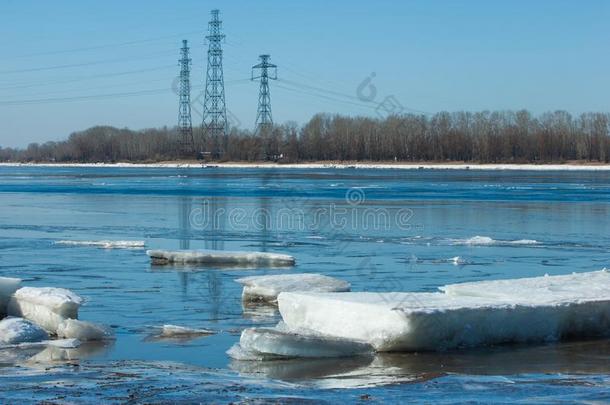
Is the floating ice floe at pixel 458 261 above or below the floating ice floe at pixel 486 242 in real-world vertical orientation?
below

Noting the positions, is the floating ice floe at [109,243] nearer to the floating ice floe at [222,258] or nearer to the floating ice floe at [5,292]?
the floating ice floe at [222,258]

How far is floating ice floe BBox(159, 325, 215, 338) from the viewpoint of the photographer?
10977 mm

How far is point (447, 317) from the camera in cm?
1023

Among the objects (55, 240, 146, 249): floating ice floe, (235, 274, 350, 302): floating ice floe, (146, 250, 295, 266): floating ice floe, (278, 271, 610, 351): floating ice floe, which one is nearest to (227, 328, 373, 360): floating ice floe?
(278, 271, 610, 351): floating ice floe

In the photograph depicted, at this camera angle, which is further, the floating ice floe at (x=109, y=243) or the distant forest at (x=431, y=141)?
the distant forest at (x=431, y=141)

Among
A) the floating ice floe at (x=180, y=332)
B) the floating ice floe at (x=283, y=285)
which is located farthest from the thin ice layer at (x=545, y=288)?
the floating ice floe at (x=180, y=332)

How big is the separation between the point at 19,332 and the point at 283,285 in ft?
12.9

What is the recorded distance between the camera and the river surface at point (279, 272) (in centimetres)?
836

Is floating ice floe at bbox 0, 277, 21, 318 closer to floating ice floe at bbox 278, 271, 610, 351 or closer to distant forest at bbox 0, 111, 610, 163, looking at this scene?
floating ice floe at bbox 278, 271, 610, 351

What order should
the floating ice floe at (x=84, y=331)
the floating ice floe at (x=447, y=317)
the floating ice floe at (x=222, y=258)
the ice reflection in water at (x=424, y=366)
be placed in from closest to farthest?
1. the ice reflection in water at (x=424, y=366)
2. the floating ice floe at (x=447, y=317)
3. the floating ice floe at (x=84, y=331)
4. the floating ice floe at (x=222, y=258)

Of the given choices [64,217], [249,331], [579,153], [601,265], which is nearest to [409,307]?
[249,331]

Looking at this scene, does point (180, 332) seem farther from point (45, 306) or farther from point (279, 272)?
point (279, 272)

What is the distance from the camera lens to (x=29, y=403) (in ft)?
24.6

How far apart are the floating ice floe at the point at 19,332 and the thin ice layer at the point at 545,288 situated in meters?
5.04
